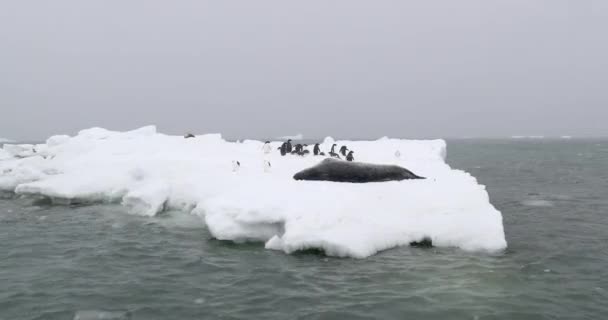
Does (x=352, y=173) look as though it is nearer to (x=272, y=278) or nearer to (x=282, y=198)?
(x=282, y=198)

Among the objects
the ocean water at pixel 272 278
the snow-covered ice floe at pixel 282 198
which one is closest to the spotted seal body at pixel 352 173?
the snow-covered ice floe at pixel 282 198

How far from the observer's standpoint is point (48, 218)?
17703 mm

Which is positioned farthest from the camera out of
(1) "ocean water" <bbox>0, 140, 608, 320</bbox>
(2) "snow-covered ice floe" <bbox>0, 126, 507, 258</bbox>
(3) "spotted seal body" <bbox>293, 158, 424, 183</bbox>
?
(3) "spotted seal body" <bbox>293, 158, 424, 183</bbox>

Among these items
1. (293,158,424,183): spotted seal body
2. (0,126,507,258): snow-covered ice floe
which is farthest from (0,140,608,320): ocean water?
(293,158,424,183): spotted seal body

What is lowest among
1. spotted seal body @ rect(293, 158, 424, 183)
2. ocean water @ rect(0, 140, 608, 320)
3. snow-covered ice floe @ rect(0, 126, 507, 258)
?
ocean water @ rect(0, 140, 608, 320)

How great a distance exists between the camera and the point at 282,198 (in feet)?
46.5

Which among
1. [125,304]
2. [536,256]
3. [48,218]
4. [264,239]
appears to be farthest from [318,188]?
[48,218]

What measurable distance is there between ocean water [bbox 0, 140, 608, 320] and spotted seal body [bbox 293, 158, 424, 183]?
4596 mm

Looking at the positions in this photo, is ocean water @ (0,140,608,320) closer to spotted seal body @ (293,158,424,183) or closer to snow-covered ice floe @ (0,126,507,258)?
snow-covered ice floe @ (0,126,507,258)

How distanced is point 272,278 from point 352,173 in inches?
324

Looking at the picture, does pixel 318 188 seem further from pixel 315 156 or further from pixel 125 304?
pixel 315 156

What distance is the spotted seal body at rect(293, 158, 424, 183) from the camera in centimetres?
1762

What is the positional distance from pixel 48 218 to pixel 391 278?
559 inches

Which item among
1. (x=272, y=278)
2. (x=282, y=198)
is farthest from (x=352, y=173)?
(x=272, y=278)
